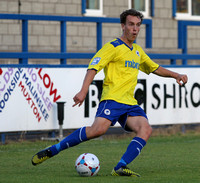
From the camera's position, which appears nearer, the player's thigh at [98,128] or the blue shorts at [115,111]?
the player's thigh at [98,128]

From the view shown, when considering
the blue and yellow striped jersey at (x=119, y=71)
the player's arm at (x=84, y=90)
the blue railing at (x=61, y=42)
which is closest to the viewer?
the player's arm at (x=84, y=90)

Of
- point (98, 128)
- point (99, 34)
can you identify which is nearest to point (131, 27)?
point (98, 128)

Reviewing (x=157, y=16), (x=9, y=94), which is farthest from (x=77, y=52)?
(x=157, y=16)

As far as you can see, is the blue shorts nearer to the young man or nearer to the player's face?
the young man

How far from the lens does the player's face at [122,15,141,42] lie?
8102 millimetres

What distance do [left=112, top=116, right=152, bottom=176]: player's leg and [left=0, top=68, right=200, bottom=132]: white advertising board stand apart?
4542 millimetres

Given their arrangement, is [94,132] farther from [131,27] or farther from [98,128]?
[131,27]

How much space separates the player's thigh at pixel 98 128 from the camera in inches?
308

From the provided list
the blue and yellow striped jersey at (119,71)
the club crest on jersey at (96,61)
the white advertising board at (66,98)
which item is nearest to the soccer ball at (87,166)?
the blue and yellow striped jersey at (119,71)

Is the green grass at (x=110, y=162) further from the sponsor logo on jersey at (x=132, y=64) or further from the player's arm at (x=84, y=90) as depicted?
the sponsor logo on jersey at (x=132, y=64)

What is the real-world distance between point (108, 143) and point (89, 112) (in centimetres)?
81

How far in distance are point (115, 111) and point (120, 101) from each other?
0.15m

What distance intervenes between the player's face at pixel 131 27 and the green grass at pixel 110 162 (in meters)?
1.66

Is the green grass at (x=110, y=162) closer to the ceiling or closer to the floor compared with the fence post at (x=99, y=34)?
closer to the floor
